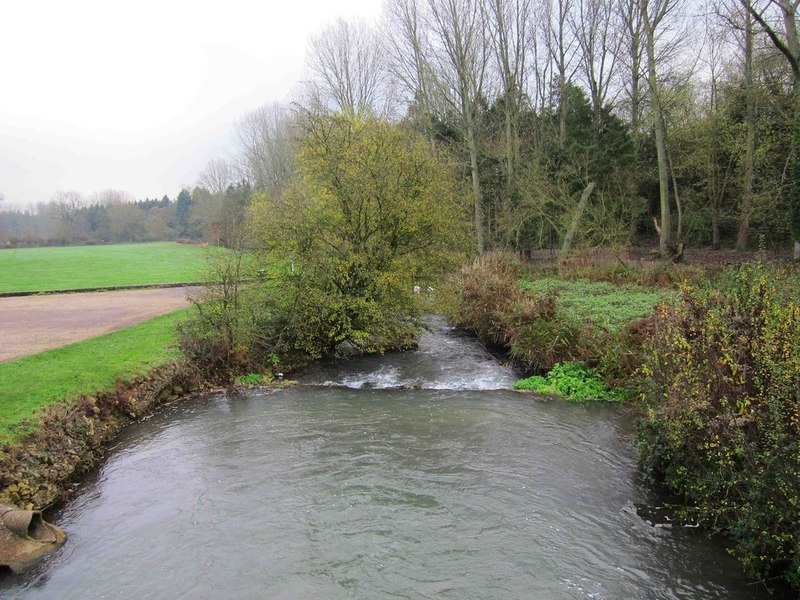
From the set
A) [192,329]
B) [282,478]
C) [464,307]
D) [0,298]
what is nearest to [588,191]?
[464,307]

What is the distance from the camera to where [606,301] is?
14.7m

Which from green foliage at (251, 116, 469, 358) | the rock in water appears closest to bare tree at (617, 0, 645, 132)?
green foliage at (251, 116, 469, 358)

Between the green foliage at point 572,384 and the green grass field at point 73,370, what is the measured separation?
8726 millimetres

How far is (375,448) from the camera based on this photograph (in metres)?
8.53

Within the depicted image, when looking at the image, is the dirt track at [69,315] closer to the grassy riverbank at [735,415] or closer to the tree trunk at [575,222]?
the grassy riverbank at [735,415]

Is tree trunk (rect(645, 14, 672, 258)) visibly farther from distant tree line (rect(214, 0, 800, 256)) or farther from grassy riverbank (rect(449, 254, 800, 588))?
grassy riverbank (rect(449, 254, 800, 588))

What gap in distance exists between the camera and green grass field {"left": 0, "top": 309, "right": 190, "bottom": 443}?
851 cm

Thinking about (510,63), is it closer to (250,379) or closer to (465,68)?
(465,68)

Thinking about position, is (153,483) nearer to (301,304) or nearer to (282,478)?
(282,478)

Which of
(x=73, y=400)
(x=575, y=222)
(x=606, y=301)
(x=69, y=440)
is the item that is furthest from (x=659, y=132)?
(x=69, y=440)

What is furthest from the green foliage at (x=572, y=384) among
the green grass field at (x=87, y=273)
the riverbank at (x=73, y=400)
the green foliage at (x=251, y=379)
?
the green grass field at (x=87, y=273)

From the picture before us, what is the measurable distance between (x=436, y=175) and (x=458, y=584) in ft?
41.4

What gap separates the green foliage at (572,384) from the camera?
1117 cm

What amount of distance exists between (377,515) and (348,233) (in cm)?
983
